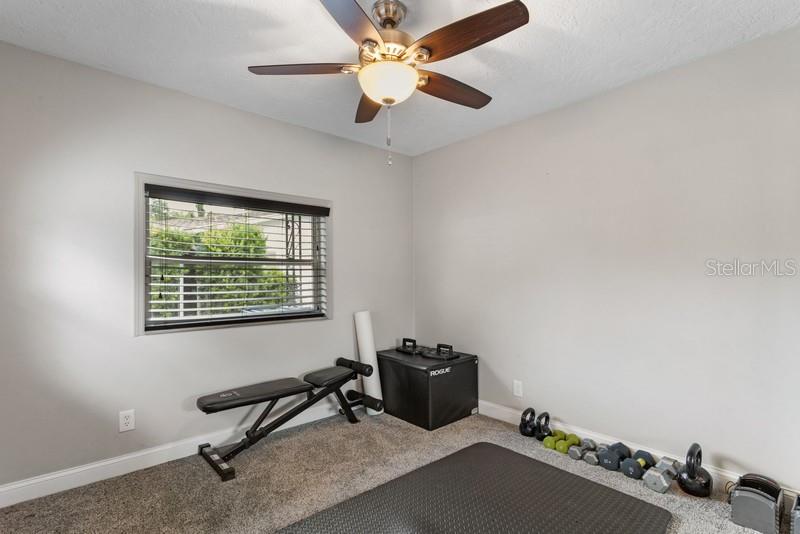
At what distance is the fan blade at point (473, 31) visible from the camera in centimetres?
142

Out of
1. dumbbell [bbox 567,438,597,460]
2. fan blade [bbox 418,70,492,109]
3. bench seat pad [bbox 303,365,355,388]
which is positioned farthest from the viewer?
bench seat pad [bbox 303,365,355,388]

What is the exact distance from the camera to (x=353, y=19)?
58.9 inches

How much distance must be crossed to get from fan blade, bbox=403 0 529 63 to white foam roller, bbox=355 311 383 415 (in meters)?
2.26

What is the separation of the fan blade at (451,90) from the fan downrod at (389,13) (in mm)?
235

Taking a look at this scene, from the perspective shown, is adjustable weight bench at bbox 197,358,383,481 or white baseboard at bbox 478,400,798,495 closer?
white baseboard at bbox 478,400,798,495

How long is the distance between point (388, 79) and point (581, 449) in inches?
96.1

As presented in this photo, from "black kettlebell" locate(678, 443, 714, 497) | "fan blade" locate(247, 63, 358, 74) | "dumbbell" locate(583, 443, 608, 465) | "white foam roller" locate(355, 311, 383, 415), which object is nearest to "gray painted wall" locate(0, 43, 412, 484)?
"white foam roller" locate(355, 311, 383, 415)

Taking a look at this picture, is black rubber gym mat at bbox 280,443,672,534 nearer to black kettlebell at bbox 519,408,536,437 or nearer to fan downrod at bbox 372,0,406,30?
black kettlebell at bbox 519,408,536,437

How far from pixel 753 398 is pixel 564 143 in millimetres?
1874

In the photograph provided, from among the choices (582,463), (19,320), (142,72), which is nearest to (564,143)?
(582,463)

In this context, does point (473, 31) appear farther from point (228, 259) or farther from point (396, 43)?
point (228, 259)

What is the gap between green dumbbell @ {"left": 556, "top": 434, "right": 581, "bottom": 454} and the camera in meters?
2.59

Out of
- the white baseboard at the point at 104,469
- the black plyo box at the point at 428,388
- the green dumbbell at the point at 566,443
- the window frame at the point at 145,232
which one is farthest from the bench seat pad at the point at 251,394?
the green dumbbell at the point at 566,443

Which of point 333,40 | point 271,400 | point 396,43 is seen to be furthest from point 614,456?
point 333,40
